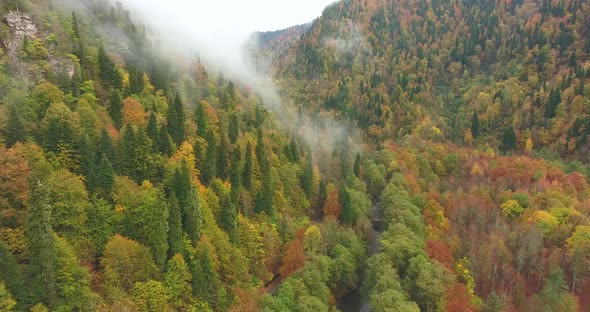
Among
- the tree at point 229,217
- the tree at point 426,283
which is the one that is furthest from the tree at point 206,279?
the tree at point 426,283

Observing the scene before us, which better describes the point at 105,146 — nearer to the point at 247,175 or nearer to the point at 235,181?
the point at 235,181

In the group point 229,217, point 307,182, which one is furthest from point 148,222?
point 307,182

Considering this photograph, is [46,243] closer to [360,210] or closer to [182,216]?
[182,216]

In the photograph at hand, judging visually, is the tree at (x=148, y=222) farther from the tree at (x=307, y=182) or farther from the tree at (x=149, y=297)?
the tree at (x=307, y=182)

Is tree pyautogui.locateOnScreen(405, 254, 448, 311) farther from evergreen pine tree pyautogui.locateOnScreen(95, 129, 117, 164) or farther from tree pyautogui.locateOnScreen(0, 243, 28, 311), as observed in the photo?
tree pyautogui.locateOnScreen(0, 243, 28, 311)

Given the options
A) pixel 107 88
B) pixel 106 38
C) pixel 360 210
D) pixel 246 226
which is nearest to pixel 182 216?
pixel 246 226

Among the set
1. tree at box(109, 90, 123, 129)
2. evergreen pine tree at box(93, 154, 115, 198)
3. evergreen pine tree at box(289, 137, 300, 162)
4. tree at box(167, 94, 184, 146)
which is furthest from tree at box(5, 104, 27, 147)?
evergreen pine tree at box(289, 137, 300, 162)

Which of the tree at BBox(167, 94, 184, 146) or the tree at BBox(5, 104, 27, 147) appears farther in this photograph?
the tree at BBox(167, 94, 184, 146)

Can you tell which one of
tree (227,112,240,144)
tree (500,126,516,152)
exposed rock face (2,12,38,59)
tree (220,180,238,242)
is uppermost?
exposed rock face (2,12,38,59)

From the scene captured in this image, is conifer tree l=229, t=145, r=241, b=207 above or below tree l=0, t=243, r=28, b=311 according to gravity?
below
